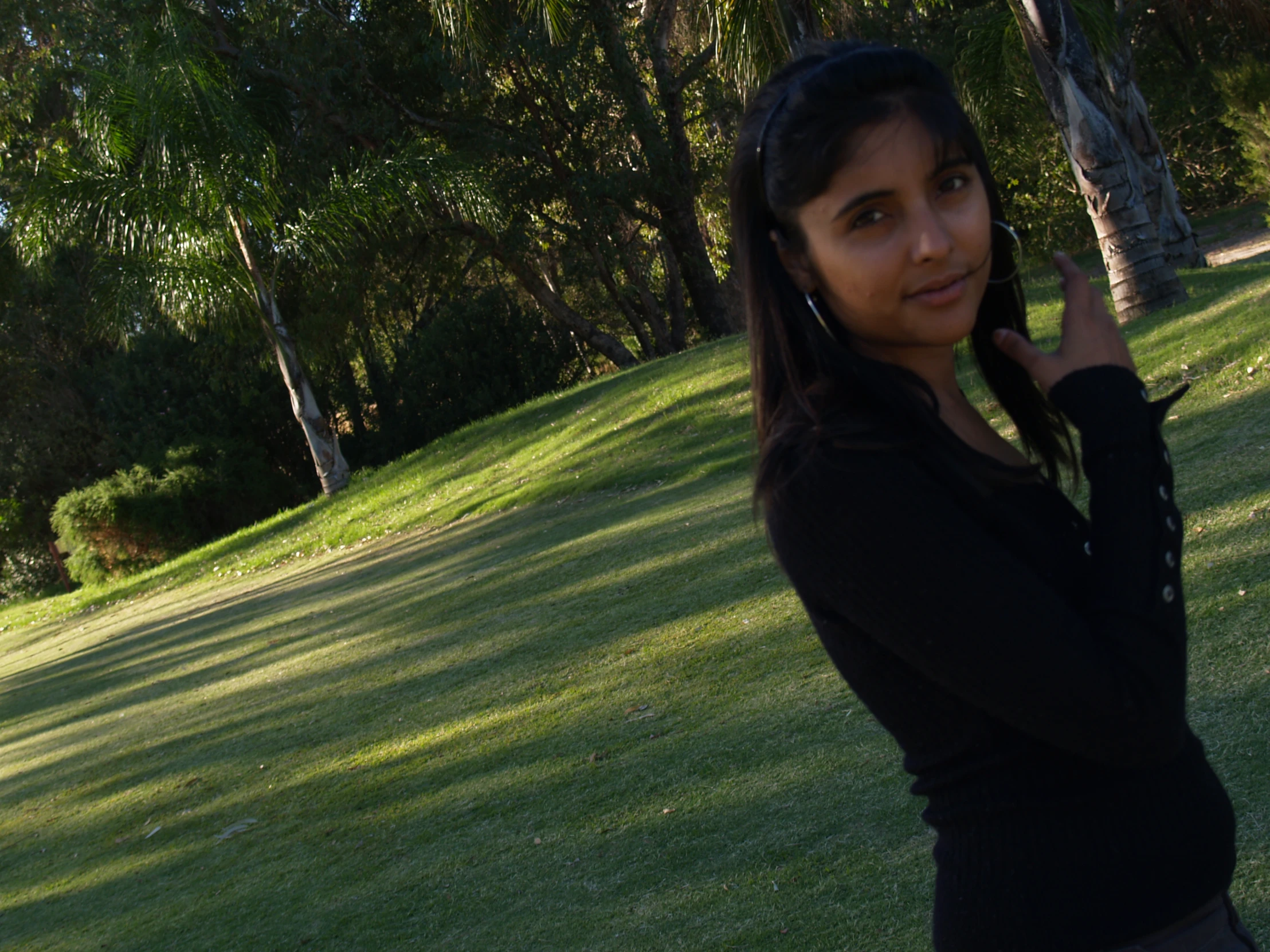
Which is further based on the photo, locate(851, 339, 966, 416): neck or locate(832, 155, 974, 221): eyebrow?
locate(851, 339, 966, 416): neck

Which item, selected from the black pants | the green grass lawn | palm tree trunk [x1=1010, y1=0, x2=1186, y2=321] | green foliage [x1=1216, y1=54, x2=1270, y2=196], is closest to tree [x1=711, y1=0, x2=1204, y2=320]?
palm tree trunk [x1=1010, y1=0, x2=1186, y2=321]

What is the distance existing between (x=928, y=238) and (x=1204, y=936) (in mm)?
931

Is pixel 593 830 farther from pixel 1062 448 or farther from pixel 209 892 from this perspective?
pixel 1062 448

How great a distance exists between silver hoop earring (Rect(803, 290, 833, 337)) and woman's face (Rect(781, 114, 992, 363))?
0.07 ft

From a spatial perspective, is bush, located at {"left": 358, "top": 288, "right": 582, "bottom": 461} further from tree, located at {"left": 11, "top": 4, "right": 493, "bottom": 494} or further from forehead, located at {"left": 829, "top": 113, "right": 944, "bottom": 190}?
forehead, located at {"left": 829, "top": 113, "right": 944, "bottom": 190}

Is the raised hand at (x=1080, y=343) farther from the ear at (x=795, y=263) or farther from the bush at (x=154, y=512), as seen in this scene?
the bush at (x=154, y=512)

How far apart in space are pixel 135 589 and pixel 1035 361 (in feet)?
71.2

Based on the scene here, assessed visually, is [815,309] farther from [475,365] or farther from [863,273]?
[475,365]

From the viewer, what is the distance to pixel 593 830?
15.2ft

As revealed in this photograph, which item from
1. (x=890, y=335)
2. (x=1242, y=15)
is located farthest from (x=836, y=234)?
(x=1242, y=15)

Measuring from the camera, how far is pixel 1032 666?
1373 millimetres

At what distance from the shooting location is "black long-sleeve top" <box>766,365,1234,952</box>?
1390mm

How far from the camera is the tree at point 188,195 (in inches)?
771

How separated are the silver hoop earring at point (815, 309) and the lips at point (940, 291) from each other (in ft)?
0.38
